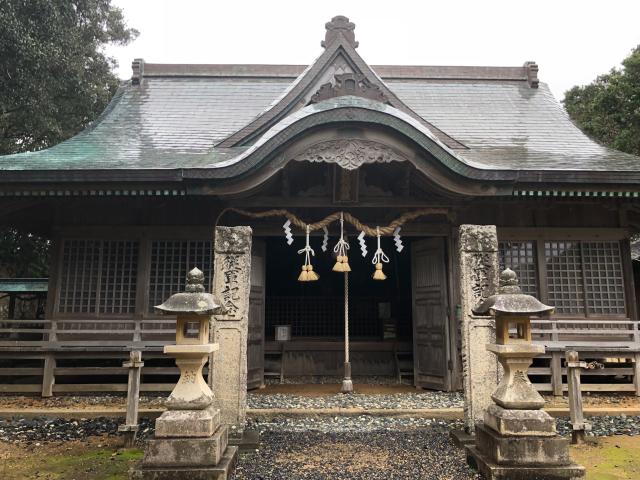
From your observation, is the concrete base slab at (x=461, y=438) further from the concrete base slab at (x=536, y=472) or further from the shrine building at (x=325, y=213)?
the shrine building at (x=325, y=213)

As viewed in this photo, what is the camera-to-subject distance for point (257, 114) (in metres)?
12.1

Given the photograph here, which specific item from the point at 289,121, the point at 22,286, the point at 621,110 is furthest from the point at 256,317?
the point at 621,110

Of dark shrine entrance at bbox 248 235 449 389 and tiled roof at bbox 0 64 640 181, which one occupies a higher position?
tiled roof at bbox 0 64 640 181

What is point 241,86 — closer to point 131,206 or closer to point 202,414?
point 131,206

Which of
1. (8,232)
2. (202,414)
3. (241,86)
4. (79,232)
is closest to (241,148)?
(79,232)

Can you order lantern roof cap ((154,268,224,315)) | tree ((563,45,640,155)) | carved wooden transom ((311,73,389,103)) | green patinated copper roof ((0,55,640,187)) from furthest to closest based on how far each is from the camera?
tree ((563,45,640,155)) → carved wooden transom ((311,73,389,103)) → green patinated copper roof ((0,55,640,187)) → lantern roof cap ((154,268,224,315))

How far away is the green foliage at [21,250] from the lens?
1766 centimetres

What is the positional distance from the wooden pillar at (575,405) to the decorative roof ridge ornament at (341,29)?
27.3ft

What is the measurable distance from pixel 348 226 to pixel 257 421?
409cm

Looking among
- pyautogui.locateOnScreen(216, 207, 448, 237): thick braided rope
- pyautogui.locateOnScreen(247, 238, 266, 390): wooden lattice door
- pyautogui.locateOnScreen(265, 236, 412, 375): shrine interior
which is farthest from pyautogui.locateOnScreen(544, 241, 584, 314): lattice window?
pyautogui.locateOnScreen(247, 238, 266, 390): wooden lattice door

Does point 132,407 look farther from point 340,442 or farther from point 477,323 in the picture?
→ point 477,323

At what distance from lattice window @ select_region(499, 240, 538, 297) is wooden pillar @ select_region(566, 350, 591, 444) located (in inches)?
128

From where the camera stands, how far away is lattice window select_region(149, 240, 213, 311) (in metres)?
9.55

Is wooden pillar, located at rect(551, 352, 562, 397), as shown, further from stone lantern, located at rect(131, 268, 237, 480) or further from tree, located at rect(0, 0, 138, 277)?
tree, located at rect(0, 0, 138, 277)
